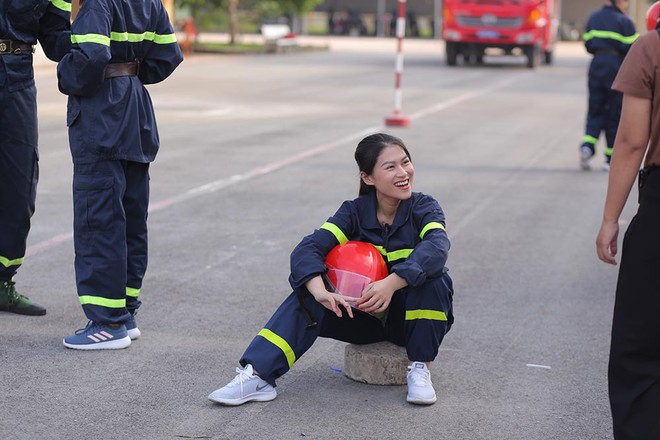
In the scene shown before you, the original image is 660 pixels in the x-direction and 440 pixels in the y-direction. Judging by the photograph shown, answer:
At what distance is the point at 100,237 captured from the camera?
541 cm

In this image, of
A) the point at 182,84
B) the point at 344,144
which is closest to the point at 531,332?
the point at 344,144

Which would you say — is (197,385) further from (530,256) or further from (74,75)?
(530,256)

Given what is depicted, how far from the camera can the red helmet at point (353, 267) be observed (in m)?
4.85

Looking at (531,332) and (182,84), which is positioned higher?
(531,332)

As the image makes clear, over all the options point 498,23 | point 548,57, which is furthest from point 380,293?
point 548,57

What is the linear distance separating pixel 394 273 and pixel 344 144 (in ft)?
30.0

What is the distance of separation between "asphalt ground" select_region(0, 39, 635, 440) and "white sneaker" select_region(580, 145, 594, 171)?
187 mm

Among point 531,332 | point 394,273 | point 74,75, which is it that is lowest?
point 531,332

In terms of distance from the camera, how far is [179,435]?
4.42 m

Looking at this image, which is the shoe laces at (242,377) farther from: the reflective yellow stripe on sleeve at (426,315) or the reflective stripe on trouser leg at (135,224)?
the reflective stripe on trouser leg at (135,224)

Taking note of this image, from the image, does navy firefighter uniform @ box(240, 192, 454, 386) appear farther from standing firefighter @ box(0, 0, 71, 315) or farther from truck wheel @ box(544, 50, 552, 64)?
truck wheel @ box(544, 50, 552, 64)

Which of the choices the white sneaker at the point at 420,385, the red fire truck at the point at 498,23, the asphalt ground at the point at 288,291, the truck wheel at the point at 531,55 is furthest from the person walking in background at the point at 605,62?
the truck wheel at the point at 531,55

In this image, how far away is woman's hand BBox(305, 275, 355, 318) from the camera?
4.71 m

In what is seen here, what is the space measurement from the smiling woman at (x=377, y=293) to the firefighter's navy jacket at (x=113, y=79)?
1088 millimetres
